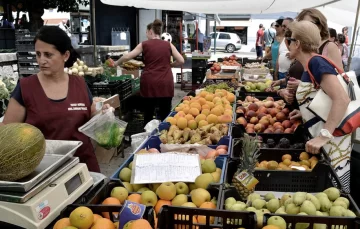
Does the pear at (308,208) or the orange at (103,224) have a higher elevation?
the orange at (103,224)

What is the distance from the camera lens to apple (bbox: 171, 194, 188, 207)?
200 cm

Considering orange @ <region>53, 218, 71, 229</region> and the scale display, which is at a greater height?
the scale display

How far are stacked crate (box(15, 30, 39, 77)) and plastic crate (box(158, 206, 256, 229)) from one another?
7.12m

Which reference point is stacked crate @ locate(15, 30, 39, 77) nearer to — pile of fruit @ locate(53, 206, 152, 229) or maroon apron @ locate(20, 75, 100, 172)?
maroon apron @ locate(20, 75, 100, 172)

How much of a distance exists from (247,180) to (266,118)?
6.12 feet

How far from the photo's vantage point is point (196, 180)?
216 cm

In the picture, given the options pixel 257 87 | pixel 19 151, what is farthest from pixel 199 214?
pixel 257 87

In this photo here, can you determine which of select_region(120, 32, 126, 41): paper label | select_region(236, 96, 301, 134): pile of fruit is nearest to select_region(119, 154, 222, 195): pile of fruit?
select_region(236, 96, 301, 134): pile of fruit

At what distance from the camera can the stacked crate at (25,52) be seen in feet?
25.7

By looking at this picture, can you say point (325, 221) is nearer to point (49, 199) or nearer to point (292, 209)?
point (292, 209)

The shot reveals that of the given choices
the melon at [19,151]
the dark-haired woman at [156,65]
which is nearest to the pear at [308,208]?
the melon at [19,151]

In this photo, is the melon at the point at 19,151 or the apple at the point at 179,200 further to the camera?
the apple at the point at 179,200

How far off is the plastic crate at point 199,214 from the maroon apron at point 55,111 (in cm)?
117

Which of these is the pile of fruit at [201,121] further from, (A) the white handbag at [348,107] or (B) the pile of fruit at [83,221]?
(B) the pile of fruit at [83,221]
